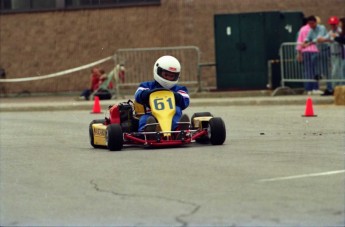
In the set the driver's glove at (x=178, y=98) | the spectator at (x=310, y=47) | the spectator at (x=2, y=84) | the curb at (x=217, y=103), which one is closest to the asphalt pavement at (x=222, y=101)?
the curb at (x=217, y=103)

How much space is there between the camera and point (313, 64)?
90.3 feet

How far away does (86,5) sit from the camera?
113 ft

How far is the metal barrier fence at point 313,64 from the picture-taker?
26.8 meters

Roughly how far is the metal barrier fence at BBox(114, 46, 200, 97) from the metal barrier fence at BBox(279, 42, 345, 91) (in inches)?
93.0

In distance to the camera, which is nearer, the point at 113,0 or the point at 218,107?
the point at 218,107

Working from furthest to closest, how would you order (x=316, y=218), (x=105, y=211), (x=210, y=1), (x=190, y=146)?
1. (x=210, y=1)
2. (x=190, y=146)
3. (x=105, y=211)
4. (x=316, y=218)

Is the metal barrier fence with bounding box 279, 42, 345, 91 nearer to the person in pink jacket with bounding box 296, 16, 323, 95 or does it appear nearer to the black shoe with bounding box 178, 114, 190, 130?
the person in pink jacket with bounding box 296, 16, 323, 95

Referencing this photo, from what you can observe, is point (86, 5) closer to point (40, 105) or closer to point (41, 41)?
point (41, 41)

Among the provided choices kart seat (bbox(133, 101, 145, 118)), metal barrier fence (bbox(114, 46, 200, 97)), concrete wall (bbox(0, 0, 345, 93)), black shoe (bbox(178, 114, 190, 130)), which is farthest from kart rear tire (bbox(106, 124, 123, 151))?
concrete wall (bbox(0, 0, 345, 93))

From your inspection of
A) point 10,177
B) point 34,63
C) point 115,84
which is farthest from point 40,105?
point 10,177

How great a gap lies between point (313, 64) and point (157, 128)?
42.3ft

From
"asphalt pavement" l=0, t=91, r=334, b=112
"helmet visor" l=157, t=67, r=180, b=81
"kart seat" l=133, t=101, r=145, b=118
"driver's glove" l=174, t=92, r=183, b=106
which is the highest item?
"helmet visor" l=157, t=67, r=180, b=81

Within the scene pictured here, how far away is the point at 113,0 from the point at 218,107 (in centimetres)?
906

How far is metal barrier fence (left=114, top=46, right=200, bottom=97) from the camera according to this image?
30.0 m
